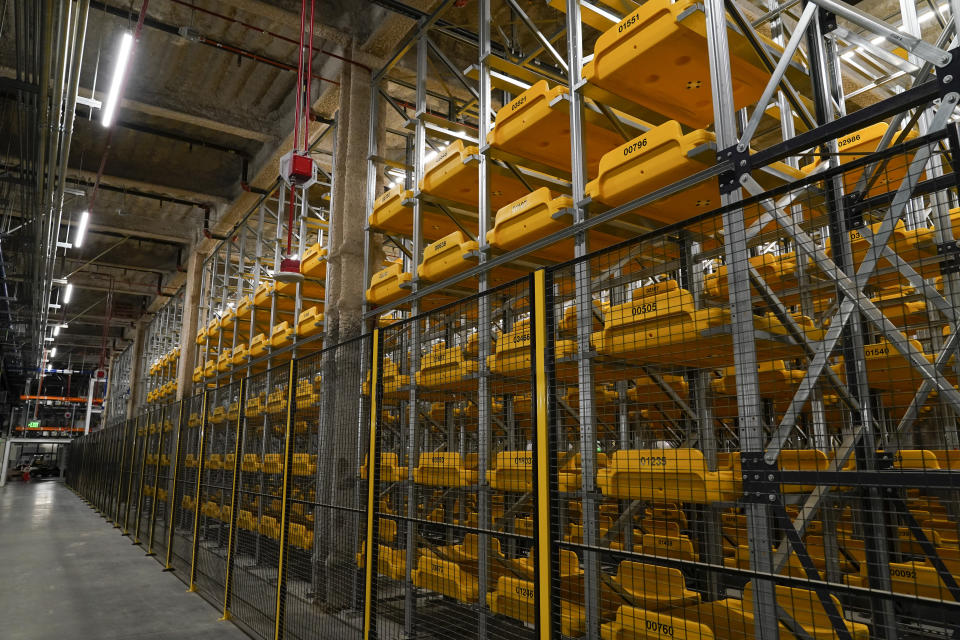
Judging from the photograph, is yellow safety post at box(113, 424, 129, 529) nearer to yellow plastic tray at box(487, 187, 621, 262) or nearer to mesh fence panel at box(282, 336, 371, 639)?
mesh fence panel at box(282, 336, 371, 639)

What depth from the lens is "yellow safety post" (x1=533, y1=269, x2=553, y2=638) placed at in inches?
128

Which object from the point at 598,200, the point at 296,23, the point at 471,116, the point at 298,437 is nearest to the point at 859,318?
the point at 598,200

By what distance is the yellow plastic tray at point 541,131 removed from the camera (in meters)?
5.93

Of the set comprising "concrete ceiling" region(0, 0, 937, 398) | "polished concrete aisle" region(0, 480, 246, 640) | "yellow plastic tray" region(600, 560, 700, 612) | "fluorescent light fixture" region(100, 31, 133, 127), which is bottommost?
"polished concrete aisle" region(0, 480, 246, 640)

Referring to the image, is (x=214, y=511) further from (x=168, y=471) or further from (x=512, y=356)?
(x=512, y=356)

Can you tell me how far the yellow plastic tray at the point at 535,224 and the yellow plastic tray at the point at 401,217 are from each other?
6.55 feet

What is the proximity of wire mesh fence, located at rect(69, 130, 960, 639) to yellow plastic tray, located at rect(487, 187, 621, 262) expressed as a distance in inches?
28.3

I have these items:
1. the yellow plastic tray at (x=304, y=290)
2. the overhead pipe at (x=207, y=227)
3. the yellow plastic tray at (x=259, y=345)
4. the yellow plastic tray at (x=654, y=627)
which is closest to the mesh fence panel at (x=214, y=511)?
the yellow plastic tray at (x=259, y=345)

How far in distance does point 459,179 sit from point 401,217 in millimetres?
1484

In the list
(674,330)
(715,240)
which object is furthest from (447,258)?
(674,330)

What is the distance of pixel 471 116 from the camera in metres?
12.2

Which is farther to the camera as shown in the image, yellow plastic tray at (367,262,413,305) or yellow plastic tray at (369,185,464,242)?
yellow plastic tray at (369,185,464,242)

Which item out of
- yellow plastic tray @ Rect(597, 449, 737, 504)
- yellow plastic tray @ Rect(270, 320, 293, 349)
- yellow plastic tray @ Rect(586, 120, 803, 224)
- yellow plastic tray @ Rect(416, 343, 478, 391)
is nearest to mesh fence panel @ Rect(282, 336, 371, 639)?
yellow plastic tray @ Rect(416, 343, 478, 391)

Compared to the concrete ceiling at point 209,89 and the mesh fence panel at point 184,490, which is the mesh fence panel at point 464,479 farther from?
the concrete ceiling at point 209,89
